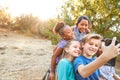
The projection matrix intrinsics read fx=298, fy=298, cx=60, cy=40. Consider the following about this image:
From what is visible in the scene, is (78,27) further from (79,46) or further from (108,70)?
(79,46)

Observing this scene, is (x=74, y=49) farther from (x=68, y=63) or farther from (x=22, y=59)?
(x=22, y=59)

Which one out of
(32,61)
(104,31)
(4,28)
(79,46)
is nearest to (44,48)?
(32,61)

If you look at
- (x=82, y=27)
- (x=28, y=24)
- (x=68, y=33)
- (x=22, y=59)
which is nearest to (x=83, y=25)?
(x=82, y=27)

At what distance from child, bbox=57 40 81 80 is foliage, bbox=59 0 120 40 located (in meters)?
5.32

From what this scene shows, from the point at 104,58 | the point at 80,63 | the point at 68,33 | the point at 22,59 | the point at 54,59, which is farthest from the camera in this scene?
the point at 22,59

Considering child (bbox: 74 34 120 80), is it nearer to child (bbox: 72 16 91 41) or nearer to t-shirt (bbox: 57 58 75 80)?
t-shirt (bbox: 57 58 75 80)

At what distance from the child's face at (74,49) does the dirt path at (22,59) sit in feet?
14.6

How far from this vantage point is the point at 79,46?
212 cm

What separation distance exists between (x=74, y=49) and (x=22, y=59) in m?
6.14

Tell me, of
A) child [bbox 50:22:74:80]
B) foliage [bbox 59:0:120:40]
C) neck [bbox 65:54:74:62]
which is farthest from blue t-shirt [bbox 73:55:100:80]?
foliage [bbox 59:0:120:40]

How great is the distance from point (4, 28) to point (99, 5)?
7151 millimetres

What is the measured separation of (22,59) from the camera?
320 inches

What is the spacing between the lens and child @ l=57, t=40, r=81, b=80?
2.03m

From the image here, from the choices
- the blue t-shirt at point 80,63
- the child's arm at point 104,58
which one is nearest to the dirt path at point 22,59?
the blue t-shirt at point 80,63
